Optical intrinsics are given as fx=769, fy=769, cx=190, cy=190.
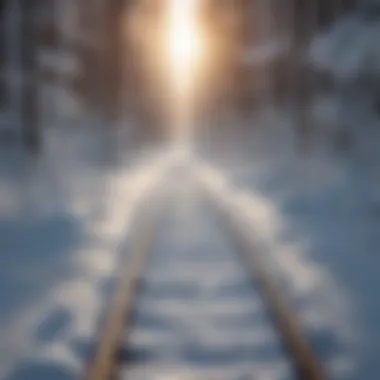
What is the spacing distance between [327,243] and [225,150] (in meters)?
2.21

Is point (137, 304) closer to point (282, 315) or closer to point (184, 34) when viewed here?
point (282, 315)

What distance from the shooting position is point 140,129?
7070 millimetres

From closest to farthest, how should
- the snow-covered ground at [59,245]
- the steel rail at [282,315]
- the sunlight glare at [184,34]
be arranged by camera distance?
1. the steel rail at [282,315]
2. the snow-covered ground at [59,245]
3. the sunlight glare at [184,34]

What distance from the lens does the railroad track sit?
274 centimetres

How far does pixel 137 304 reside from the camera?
346 centimetres

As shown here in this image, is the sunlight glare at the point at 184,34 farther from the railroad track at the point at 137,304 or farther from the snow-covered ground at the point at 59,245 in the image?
the snow-covered ground at the point at 59,245

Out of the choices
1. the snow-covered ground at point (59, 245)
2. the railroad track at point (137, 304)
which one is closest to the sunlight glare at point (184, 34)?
the railroad track at point (137, 304)

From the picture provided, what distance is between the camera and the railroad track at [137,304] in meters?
2.74

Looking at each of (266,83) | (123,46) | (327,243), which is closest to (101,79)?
(123,46)

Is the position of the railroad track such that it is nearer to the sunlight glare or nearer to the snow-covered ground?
the snow-covered ground

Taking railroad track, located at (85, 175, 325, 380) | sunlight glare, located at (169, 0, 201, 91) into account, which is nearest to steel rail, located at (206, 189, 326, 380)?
railroad track, located at (85, 175, 325, 380)

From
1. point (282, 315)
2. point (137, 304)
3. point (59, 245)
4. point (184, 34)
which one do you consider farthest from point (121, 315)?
point (184, 34)

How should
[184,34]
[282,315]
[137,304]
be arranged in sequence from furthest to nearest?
[184,34] < [137,304] < [282,315]

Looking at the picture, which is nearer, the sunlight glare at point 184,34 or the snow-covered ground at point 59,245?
the snow-covered ground at point 59,245
